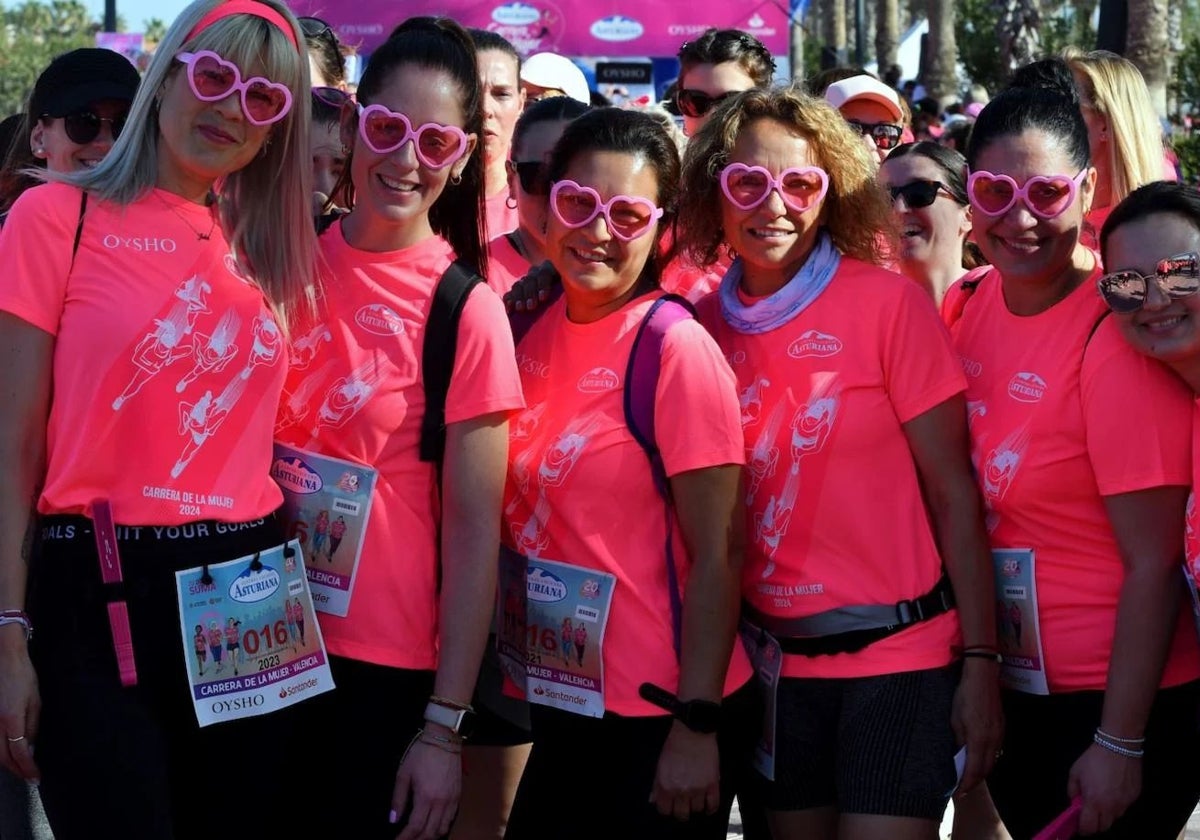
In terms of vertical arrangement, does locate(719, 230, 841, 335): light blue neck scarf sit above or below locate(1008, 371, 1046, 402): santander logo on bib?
above

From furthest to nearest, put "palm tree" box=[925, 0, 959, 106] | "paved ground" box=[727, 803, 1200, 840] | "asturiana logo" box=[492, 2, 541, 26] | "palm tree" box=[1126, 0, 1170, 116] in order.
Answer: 1. "palm tree" box=[925, 0, 959, 106]
2. "asturiana logo" box=[492, 2, 541, 26]
3. "palm tree" box=[1126, 0, 1170, 116]
4. "paved ground" box=[727, 803, 1200, 840]

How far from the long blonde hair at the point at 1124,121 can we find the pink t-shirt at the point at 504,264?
5.12 feet

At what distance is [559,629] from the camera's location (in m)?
3.19

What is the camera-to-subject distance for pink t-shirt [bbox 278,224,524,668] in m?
3.03

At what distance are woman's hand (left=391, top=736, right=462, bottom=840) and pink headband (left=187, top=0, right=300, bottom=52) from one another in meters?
1.49

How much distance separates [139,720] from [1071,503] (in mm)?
1947

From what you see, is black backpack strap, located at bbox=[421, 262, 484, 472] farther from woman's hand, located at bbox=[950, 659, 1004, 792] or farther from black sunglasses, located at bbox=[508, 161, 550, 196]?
woman's hand, located at bbox=[950, 659, 1004, 792]

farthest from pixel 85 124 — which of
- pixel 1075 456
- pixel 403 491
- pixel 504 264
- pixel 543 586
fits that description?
pixel 1075 456

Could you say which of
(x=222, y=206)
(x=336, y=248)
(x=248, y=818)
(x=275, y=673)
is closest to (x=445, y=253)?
(x=336, y=248)

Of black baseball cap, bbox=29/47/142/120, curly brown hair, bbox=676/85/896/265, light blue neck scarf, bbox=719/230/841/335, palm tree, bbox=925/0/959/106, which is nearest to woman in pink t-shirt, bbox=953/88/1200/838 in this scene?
curly brown hair, bbox=676/85/896/265

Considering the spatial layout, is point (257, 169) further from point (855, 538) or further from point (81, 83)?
point (855, 538)

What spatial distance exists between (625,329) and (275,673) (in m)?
1.02

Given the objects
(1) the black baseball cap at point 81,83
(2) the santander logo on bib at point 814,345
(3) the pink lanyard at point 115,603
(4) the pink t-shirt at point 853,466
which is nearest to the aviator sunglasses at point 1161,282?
(4) the pink t-shirt at point 853,466

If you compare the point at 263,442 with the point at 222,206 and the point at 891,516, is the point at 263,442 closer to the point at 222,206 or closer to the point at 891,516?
the point at 222,206
